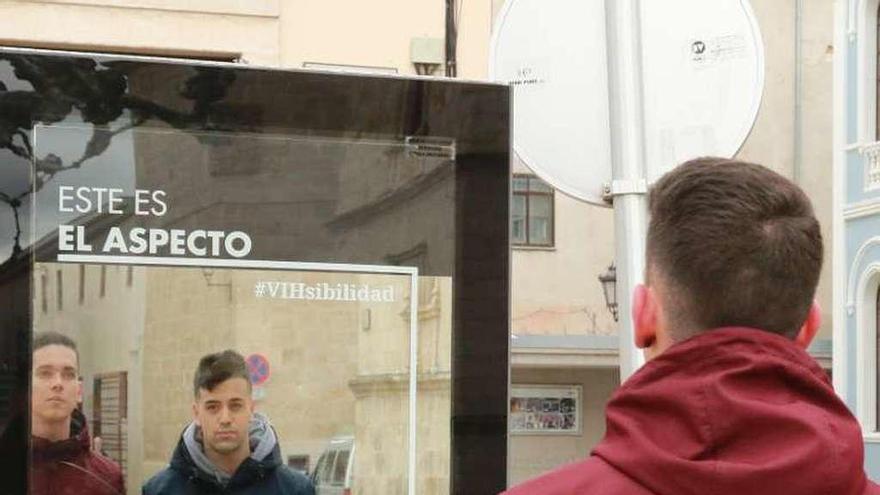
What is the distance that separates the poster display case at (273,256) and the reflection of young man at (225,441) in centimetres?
2

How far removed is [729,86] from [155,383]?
144 centimetres

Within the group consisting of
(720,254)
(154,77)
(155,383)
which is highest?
(154,77)

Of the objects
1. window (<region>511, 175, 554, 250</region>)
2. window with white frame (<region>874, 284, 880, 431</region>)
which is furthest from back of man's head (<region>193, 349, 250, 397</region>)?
window (<region>511, 175, 554, 250</region>)

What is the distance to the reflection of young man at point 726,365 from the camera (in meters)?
2.06

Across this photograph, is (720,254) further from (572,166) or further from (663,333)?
(572,166)

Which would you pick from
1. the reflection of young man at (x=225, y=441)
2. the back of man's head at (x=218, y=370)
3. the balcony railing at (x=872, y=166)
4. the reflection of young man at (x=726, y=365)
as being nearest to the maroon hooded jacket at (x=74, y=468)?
the reflection of young man at (x=225, y=441)

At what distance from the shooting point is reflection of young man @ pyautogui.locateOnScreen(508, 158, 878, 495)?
206cm

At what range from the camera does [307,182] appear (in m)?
3.93

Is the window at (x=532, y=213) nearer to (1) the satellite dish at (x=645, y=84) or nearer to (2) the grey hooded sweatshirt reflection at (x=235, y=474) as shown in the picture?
(1) the satellite dish at (x=645, y=84)

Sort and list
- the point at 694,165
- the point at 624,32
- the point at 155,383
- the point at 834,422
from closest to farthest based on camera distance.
A: the point at 834,422 → the point at 694,165 → the point at 155,383 → the point at 624,32

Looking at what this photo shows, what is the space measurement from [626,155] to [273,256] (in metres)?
0.84

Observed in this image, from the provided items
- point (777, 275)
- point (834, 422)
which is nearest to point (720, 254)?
point (777, 275)

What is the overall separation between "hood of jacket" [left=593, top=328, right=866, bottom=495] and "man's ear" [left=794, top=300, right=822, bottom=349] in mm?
106

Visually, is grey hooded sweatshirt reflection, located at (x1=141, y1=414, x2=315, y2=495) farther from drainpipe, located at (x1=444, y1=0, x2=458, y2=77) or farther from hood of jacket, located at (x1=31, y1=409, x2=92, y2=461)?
drainpipe, located at (x1=444, y1=0, x2=458, y2=77)
